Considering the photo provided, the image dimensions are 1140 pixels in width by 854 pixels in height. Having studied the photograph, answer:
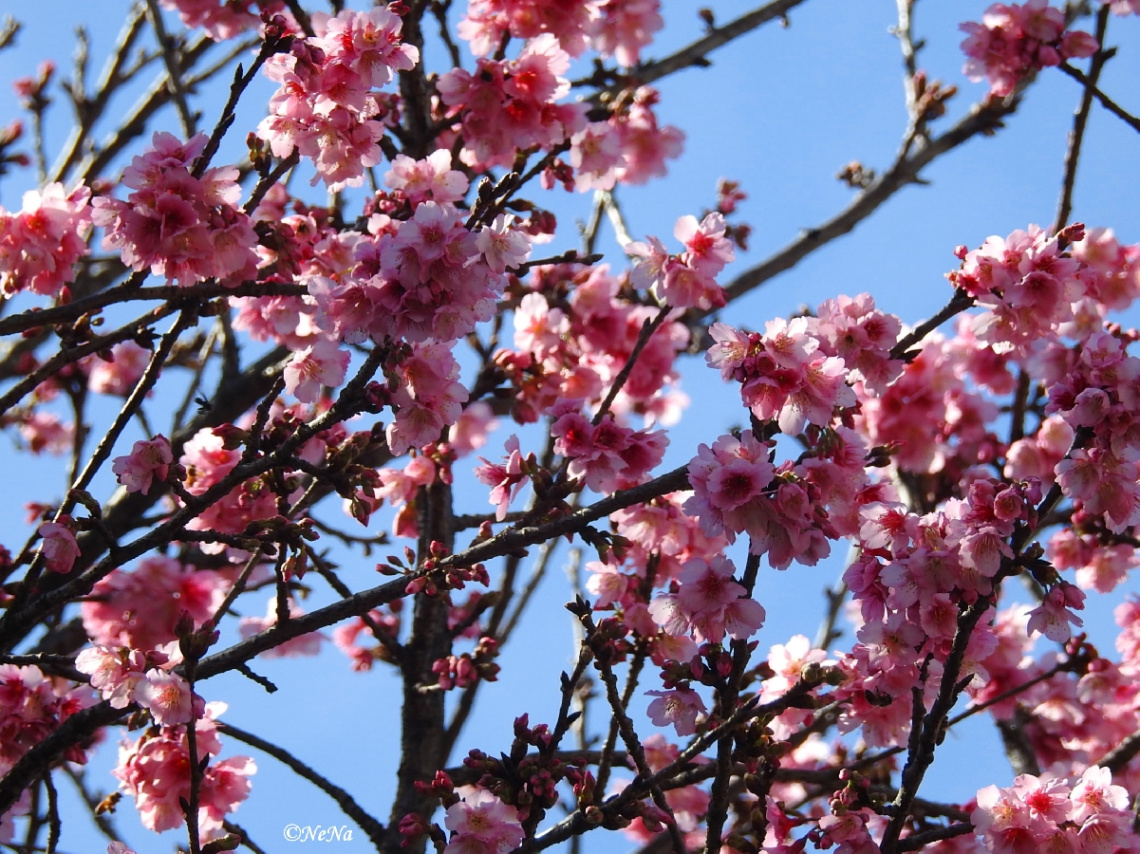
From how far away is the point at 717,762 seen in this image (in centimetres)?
237

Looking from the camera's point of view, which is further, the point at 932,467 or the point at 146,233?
the point at 932,467

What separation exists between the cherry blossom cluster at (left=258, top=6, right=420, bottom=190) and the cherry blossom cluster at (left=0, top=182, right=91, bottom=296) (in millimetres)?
697

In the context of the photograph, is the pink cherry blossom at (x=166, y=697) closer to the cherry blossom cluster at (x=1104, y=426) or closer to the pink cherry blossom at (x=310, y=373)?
the pink cherry blossom at (x=310, y=373)

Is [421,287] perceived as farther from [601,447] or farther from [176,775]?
[176,775]

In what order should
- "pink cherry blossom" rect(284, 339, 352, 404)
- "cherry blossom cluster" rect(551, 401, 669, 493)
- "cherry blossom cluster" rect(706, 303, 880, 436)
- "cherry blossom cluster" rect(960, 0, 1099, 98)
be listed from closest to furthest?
"cherry blossom cluster" rect(706, 303, 880, 436) → "pink cherry blossom" rect(284, 339, 352, 404) → "cherry blossom cluster" rect(551, 401, 669, 493) → "cherry blossom cluster" rect(960, 0, 1099, 98)

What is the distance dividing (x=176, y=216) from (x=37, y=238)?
864mm

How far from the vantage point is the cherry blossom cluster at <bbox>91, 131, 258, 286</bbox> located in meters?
2.55

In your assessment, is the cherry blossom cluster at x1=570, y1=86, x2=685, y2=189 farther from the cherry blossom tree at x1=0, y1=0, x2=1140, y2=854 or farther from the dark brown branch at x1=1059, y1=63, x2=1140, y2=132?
the dark brown branch at x1=1059, y1=63, x2=1140, y2=132

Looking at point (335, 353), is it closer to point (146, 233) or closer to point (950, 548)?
point (146, 233)

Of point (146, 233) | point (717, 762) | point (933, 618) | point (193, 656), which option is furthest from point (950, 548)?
point (146, 233)

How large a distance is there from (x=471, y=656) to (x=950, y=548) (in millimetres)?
1675

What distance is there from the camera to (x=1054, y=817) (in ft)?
8.01

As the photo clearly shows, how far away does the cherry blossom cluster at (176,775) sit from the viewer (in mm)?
2977

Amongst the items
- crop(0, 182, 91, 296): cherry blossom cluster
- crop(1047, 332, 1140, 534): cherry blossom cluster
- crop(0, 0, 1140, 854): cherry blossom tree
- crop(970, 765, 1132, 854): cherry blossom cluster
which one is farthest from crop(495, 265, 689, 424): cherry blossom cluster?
crop(970, 765, 1132, 854): cherry blossom cluster
